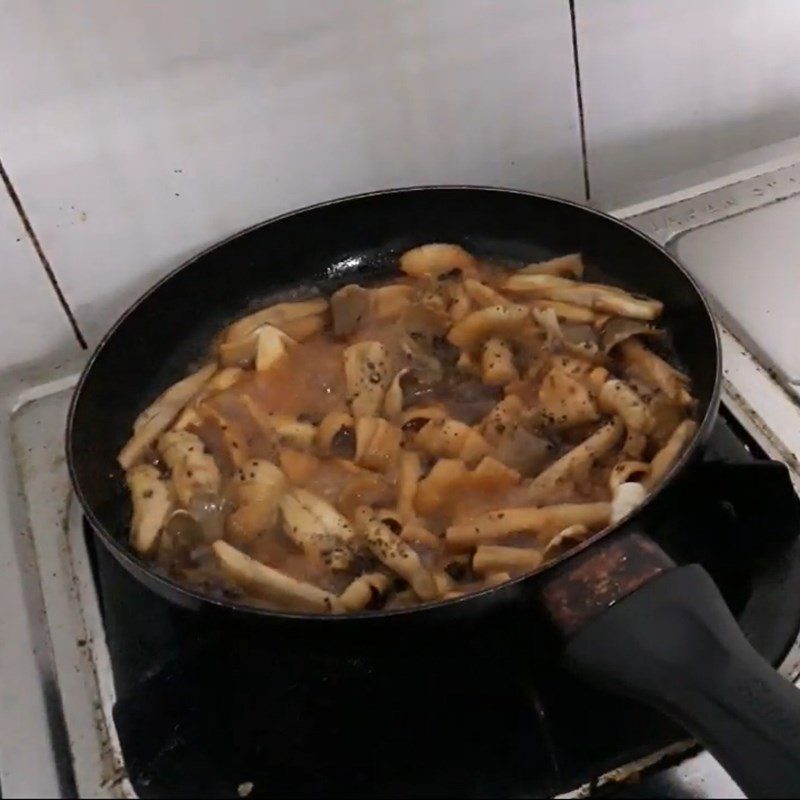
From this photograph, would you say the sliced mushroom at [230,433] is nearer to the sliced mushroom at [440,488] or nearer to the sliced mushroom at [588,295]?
the sliced mushroom at [440,488]

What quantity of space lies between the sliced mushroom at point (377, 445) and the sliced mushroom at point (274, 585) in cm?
11

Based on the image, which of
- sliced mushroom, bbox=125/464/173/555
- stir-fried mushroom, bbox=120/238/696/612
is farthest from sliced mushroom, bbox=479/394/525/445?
sliced mushroom, bbox=125/464/173/555

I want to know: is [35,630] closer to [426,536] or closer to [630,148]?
[426,536]

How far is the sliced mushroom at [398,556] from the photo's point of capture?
1.98 feet

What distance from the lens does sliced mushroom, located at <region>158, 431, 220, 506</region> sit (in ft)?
2.25

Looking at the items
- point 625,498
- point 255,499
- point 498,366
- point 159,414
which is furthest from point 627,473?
point 159,414

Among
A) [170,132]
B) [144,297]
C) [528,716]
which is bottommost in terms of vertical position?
[528,716]

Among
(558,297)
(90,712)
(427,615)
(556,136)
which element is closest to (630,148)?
(556,136)

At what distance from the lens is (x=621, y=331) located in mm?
755

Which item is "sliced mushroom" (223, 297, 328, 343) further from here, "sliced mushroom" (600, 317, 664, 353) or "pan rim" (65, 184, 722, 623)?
"sliced mushroom" (600, 317, 664, 353)

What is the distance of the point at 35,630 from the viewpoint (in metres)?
0.64

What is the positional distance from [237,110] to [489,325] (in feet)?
0.87

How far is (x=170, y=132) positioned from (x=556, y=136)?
0.35 m

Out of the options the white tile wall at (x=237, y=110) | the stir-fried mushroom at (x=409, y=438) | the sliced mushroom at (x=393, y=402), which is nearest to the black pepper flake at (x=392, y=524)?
the stir-fried mushroom at (x=409, y=438)
